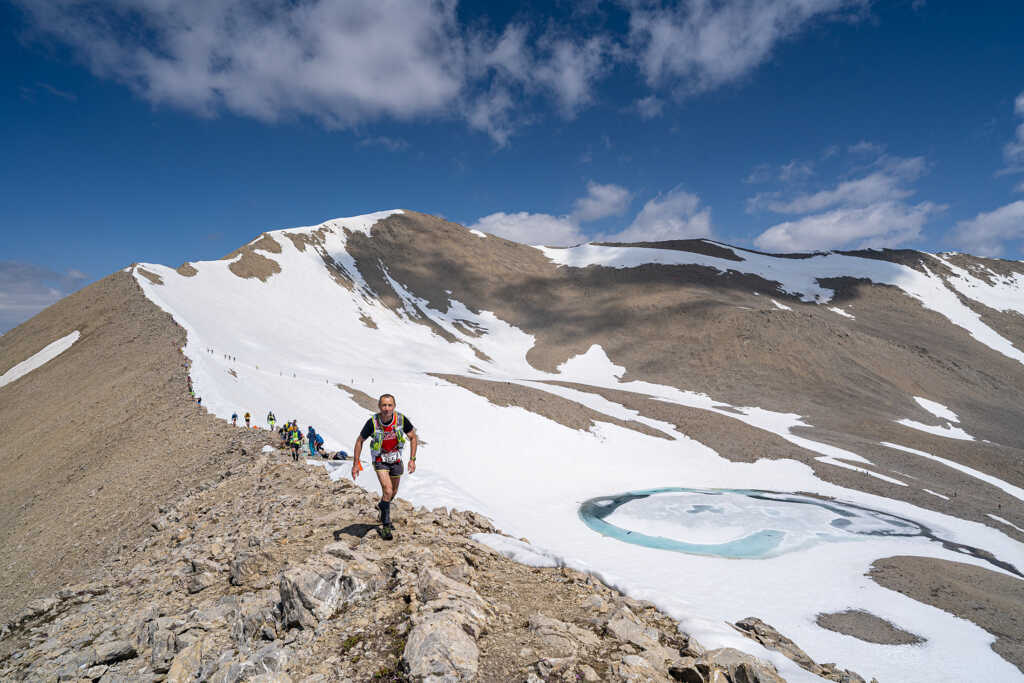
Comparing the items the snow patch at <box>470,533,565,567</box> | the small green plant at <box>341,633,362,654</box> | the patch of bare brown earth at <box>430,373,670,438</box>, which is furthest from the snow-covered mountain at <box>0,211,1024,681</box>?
the small green plant at <box>341,633,362,654</box>

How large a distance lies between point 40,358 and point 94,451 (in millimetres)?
26233

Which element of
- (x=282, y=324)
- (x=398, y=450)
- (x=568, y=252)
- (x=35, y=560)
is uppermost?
(x=568, y=252)

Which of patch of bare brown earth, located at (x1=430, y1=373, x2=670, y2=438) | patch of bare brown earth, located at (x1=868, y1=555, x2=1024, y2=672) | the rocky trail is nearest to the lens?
the rocky trail

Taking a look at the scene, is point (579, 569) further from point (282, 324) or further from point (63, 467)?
point (282, 324)

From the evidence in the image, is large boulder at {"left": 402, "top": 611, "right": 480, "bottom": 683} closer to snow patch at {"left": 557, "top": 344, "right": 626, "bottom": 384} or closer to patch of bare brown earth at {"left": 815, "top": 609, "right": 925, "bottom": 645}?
patch of bare brown earth at {"left": 815, "top": 609, "right": 925, "bottom": 645}

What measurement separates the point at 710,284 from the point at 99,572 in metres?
104

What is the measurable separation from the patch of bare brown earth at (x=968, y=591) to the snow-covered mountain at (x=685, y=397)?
0.75 ft

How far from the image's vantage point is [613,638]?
5516 mm

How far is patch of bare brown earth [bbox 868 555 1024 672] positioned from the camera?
1712 centimetres

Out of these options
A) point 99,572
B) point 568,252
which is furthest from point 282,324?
point 568,252

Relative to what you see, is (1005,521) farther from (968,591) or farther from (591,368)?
(591,368)

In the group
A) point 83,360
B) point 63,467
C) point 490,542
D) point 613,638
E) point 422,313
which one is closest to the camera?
point 613,638

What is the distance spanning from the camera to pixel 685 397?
207 ft

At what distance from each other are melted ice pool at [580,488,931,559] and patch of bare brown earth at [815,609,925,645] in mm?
5361
